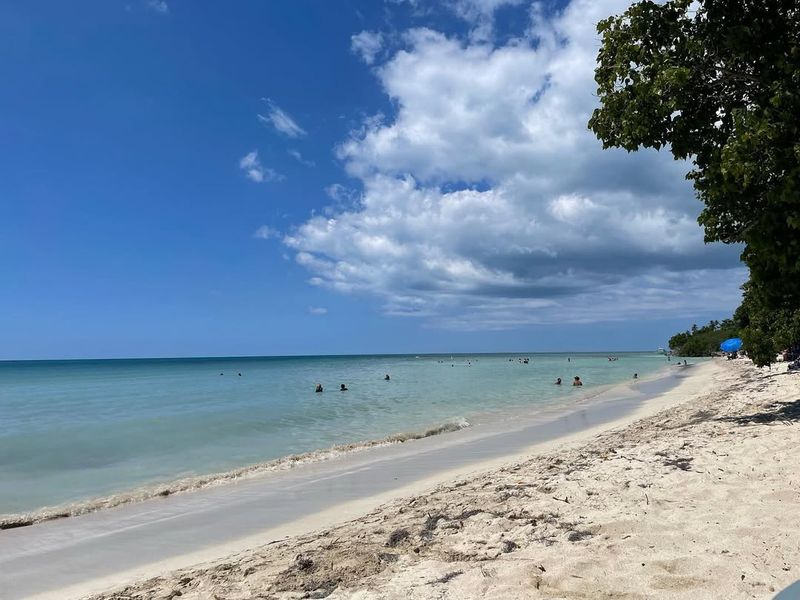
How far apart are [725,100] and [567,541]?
20.8 ft

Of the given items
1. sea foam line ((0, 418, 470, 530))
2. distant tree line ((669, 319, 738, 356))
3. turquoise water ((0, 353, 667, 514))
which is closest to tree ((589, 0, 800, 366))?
sea foam line ((0, 418, 470, 530))

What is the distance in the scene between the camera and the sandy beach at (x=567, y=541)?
4.15 m

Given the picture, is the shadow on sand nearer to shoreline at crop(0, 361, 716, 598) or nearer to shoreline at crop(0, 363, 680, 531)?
shoreline at crop(0, 361, 716, 598)

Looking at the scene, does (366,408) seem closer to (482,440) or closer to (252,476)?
(482,440)

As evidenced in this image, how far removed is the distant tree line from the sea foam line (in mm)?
100143

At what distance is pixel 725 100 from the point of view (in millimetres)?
7082

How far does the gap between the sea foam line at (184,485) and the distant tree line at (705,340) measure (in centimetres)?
10014

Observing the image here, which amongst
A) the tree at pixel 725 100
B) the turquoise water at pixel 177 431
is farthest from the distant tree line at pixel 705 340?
the tree at pixel 725 100

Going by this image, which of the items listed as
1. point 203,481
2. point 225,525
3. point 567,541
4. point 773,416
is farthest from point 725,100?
point 203,481

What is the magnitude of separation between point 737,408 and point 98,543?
16.0 metres

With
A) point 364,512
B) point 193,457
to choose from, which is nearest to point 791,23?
point 364,512

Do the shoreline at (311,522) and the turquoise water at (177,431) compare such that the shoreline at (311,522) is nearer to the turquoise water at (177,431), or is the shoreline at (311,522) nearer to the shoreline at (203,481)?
the shoreline at (203,481)

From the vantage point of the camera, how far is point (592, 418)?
64.0ft

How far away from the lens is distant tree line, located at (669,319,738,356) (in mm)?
101206
